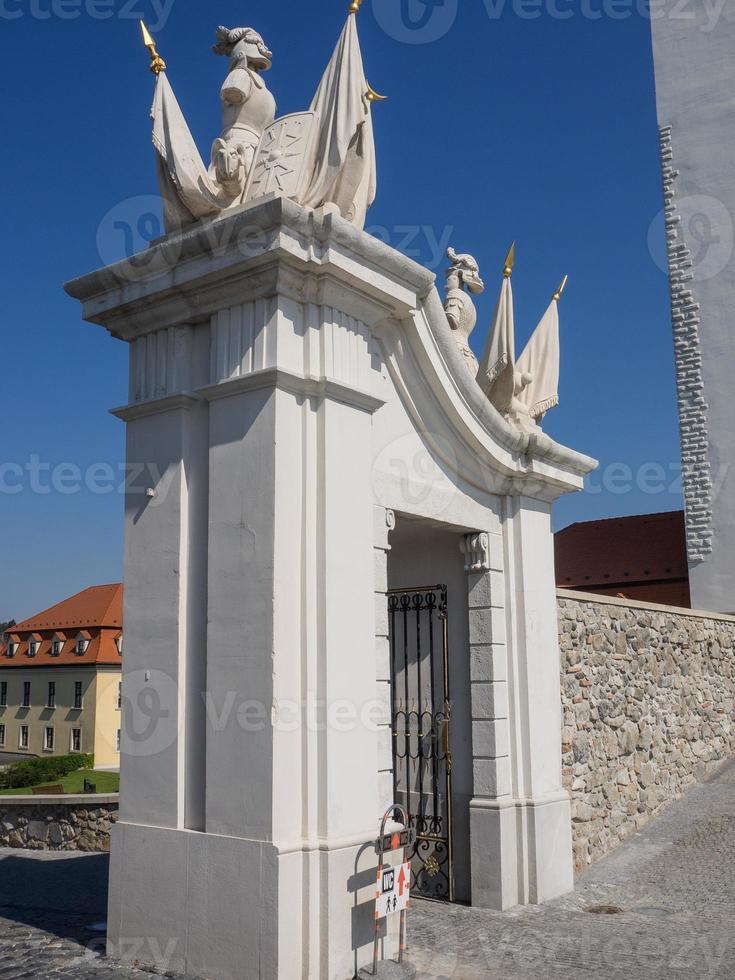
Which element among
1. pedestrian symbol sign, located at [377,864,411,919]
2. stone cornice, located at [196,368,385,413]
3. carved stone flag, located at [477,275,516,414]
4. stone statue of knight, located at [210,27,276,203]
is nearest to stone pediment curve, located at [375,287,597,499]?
carved stone flag, located at [477,275,516,414]

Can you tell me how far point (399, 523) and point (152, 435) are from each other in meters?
2.13

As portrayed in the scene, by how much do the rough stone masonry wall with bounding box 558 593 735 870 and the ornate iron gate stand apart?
137 cm

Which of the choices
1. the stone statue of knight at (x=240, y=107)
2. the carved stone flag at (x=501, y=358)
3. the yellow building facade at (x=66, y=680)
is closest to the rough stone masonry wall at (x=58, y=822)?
the carved stone flag at (x=501, y=358)

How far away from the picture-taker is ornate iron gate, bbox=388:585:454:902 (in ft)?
25.1

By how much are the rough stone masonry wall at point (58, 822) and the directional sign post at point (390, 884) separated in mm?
5357

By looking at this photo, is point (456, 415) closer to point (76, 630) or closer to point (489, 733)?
point (489, 733)

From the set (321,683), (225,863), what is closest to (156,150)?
(321,683)

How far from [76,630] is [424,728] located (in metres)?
44.0

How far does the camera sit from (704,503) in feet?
A: 64.0

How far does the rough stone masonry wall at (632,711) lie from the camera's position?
8.78m

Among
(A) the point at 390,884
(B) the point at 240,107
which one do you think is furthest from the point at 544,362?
(A) the point at 390,884

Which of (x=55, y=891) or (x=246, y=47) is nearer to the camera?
(x=246, y=47)

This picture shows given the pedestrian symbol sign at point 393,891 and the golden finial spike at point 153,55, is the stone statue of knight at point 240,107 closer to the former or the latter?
the golden finial spike at point 153,55

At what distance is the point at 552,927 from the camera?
6.66 meters
